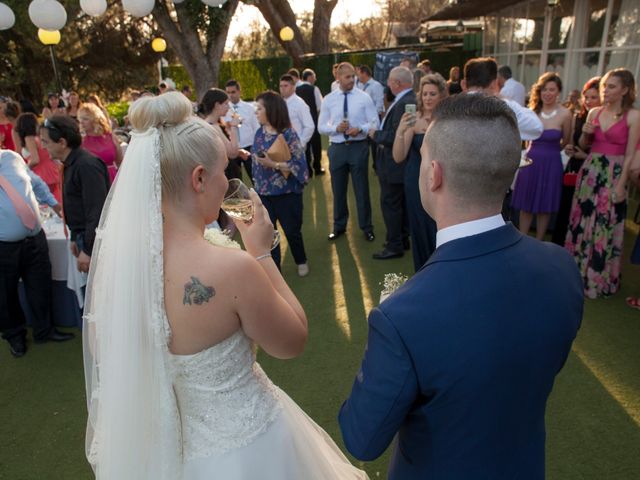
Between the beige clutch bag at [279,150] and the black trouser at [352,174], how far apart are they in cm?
154

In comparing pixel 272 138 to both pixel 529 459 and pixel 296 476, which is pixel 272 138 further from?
pixel 529 459

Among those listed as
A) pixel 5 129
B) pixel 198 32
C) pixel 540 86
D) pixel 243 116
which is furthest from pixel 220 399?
pixel 198 32

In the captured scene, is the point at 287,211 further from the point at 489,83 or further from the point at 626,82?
the point at 626,82

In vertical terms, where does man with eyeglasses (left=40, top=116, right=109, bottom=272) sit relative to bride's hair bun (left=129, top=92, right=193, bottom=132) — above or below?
below

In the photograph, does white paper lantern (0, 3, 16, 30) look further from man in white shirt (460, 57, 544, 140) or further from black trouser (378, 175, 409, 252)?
man in white shirt (460, 57, 544, 140)

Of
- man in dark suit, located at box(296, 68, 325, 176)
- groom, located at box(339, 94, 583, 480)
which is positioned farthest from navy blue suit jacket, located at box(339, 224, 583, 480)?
man in dark suit, located at box(296, 68, 325, 176)

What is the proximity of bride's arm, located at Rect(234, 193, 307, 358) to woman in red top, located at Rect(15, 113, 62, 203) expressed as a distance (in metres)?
4.52

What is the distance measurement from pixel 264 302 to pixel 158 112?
662mm

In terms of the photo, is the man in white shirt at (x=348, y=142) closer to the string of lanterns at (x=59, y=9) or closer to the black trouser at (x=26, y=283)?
the black trouser at (x=26, y=283)

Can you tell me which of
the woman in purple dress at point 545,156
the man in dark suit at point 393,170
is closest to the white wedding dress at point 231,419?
the man in dark suit at point 393,170

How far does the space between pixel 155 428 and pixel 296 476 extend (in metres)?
0.58

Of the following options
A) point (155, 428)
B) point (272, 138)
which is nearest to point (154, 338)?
point (155, 428)

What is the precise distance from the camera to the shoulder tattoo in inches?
55.4

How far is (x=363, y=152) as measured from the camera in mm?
6078
